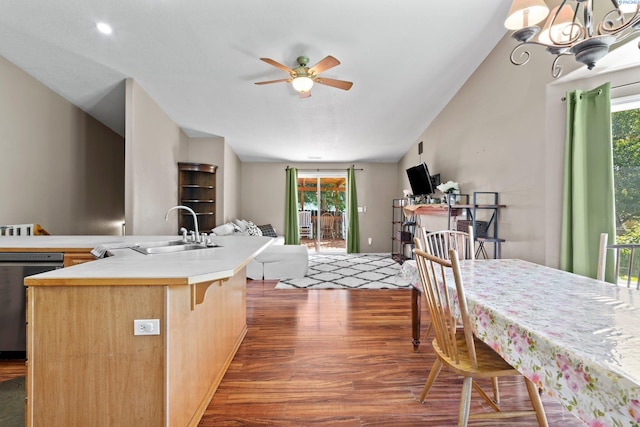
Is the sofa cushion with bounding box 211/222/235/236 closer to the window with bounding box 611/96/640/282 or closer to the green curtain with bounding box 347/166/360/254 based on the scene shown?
the green curtain with bounding box 347/166/360/254

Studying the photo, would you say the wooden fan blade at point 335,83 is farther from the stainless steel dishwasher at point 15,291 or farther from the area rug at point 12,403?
the area rug at point 12,403

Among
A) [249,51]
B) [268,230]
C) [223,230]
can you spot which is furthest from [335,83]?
[268,230]

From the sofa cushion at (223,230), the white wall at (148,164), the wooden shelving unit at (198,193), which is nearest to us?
the white wall at (148,164)

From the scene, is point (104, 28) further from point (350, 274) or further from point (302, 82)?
point (350, 274)

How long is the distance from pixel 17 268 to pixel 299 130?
12.9 ft

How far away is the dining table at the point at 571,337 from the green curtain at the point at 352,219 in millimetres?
5447

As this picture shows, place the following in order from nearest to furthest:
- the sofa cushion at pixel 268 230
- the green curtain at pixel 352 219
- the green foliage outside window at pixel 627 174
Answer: the green foliage outside window at pixel 627 174 < the sofa cushion at pixel 268 230 < the green curtain at pixel 352 219

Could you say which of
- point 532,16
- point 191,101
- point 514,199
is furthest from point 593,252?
point 191,101

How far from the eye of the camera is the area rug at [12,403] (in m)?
1.49

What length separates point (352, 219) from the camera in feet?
23.1

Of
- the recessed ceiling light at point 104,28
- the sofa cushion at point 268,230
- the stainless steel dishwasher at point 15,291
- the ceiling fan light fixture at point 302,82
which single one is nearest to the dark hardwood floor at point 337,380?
the stainless steel dishwasher at point 15,291

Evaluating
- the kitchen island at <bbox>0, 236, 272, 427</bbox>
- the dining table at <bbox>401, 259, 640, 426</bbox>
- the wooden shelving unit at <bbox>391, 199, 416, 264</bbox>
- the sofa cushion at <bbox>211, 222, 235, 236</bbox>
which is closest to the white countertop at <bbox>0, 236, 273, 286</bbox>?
the kitchen island at <bbox>0, 236, 272, 427</bbox>

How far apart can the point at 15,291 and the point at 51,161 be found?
7.16ft

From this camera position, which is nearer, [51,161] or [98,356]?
[98,356]
